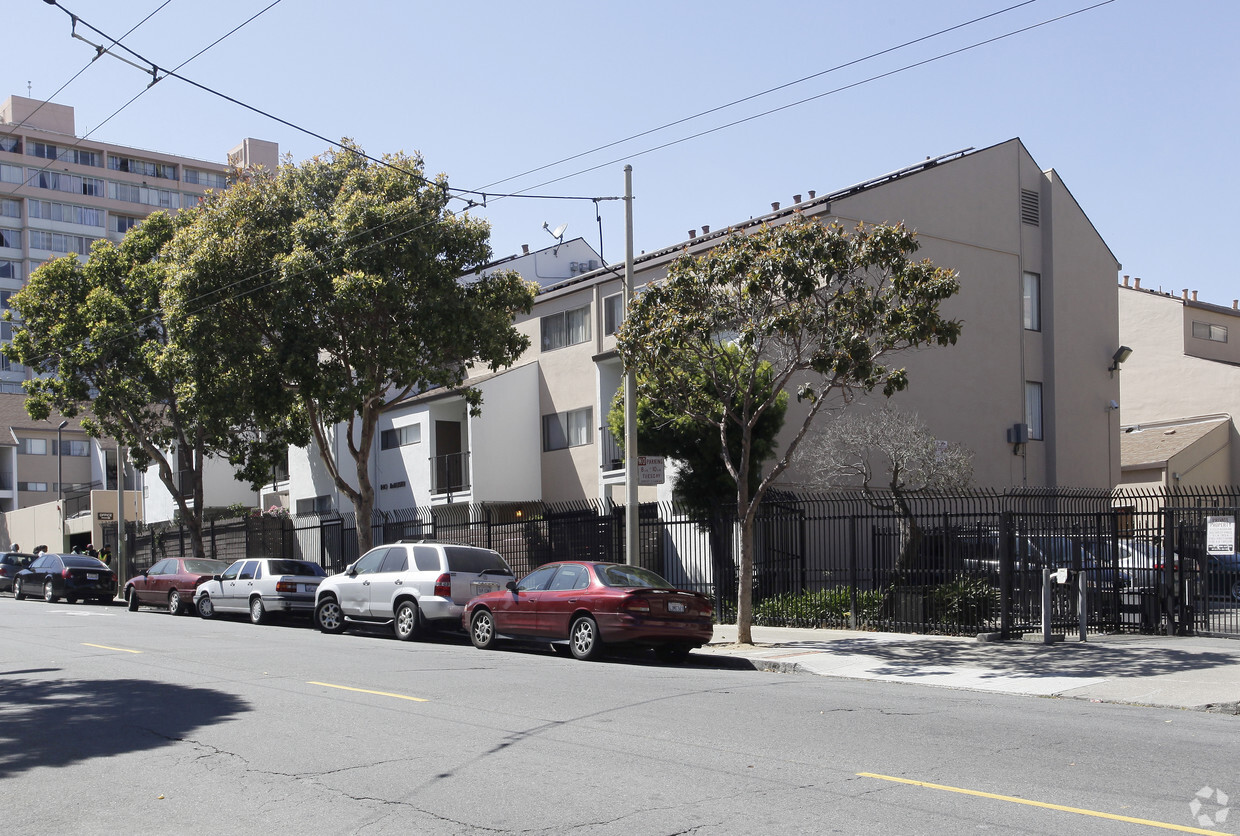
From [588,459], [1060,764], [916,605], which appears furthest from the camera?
[588,459]

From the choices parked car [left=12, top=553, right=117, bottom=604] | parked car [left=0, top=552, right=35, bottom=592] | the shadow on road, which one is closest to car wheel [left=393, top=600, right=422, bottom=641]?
the shadow on road

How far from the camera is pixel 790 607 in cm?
2075

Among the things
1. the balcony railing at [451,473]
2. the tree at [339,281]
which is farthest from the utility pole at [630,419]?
the balcony railing at [451,473]

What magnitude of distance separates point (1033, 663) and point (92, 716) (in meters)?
11.3

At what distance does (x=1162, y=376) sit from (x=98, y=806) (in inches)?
1637

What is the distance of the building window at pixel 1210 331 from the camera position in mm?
42531

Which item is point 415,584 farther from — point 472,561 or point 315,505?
point 315,505

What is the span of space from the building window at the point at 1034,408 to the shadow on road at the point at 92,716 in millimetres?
24792

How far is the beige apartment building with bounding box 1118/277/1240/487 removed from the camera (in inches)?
1459

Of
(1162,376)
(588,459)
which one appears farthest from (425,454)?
(1162,376)

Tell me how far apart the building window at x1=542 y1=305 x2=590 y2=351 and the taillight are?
17.2m

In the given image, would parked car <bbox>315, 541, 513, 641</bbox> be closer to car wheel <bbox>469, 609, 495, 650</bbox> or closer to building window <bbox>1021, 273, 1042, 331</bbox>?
car wheel <bbox>469, 609, 495, 650</bbox>

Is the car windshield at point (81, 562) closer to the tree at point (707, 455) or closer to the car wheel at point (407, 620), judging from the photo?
the car wheel at point (407, 620)

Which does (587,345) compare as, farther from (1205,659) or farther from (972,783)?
(972,783)
